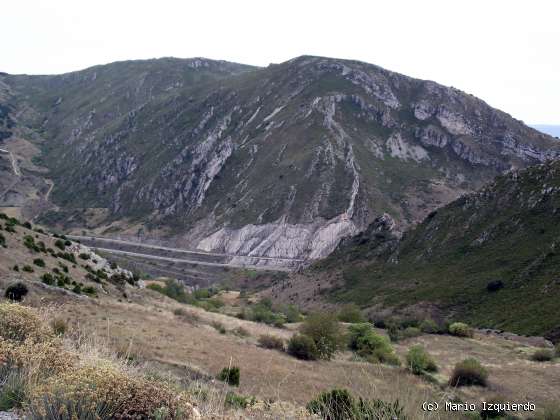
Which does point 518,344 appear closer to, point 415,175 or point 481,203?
point 481,203

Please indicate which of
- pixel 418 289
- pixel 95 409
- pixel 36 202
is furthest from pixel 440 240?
pixel 36 202

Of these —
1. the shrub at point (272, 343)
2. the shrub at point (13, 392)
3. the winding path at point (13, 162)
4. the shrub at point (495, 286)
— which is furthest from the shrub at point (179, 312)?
the winding path at point (13, 162)

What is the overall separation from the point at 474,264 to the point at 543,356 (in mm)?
29710

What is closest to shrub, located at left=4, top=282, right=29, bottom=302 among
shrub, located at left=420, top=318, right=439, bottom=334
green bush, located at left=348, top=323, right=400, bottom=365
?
green bush, located at left=348, top=323, right=400, bottom=365

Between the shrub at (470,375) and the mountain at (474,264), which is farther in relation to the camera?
the mountain at (474,264)

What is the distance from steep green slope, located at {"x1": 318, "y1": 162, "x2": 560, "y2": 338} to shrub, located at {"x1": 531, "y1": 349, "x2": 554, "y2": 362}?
7.60 meters

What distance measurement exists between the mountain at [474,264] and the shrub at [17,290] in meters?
40.6

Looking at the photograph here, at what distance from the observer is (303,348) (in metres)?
27.7

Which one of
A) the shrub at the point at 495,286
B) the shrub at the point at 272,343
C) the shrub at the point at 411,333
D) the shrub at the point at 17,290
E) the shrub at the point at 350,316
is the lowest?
the shrub at the point at 350,316

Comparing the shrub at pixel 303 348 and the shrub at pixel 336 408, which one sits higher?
the shrub at pixel 336 408

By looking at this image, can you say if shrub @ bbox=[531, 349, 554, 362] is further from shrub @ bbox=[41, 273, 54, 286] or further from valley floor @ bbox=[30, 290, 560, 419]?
shrub @ bbox=[41, 273, 54, 286]

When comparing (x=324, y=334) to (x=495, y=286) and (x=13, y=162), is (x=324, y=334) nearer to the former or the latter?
(x=495, y=286)

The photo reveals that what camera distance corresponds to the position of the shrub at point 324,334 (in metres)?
29.2

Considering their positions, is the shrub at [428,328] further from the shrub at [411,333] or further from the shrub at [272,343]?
the shrub at [272,343]
